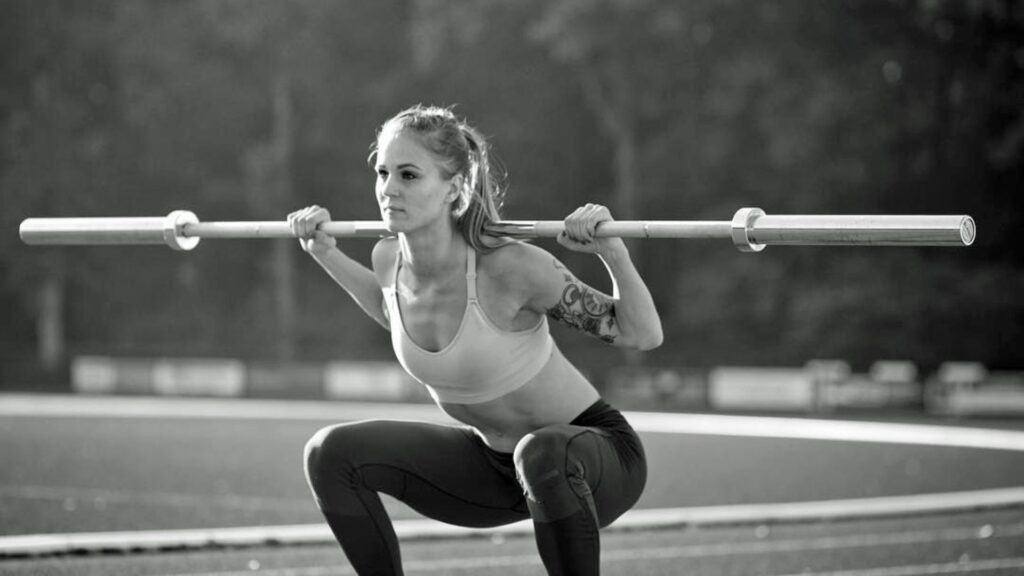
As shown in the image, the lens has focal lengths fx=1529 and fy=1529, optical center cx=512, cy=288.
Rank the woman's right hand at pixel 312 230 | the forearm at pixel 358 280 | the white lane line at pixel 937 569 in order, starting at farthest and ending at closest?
the white lane line at pixel 937 569
the woman's right hand at pixel 312 230
the forearm at pixel 358 280

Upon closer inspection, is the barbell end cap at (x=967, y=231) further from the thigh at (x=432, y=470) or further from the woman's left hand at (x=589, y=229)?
the thigh at (x=432, y=470)

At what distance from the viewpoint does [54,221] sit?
219 inches

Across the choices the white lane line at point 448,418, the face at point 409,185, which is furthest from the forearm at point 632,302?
the white lane line at point 448,418

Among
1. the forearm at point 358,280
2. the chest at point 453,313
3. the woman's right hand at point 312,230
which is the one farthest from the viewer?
the woman's right hand at point 312,230

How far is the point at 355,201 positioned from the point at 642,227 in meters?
25.5

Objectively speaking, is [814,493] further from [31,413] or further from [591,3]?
[591,3]

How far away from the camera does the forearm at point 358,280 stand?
4.59 meters

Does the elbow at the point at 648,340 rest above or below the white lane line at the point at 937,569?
above

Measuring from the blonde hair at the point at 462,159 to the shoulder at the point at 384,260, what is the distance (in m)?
0.29

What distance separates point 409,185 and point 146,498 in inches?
220

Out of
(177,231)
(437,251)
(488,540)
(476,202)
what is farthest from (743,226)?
(488,540)

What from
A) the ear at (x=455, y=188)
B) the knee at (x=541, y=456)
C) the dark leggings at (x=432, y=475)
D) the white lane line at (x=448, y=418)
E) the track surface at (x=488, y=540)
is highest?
the ear at (x=455, y=188)

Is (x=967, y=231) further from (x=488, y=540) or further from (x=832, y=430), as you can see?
(x=832, y=430)

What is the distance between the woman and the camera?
4086 millimetres
